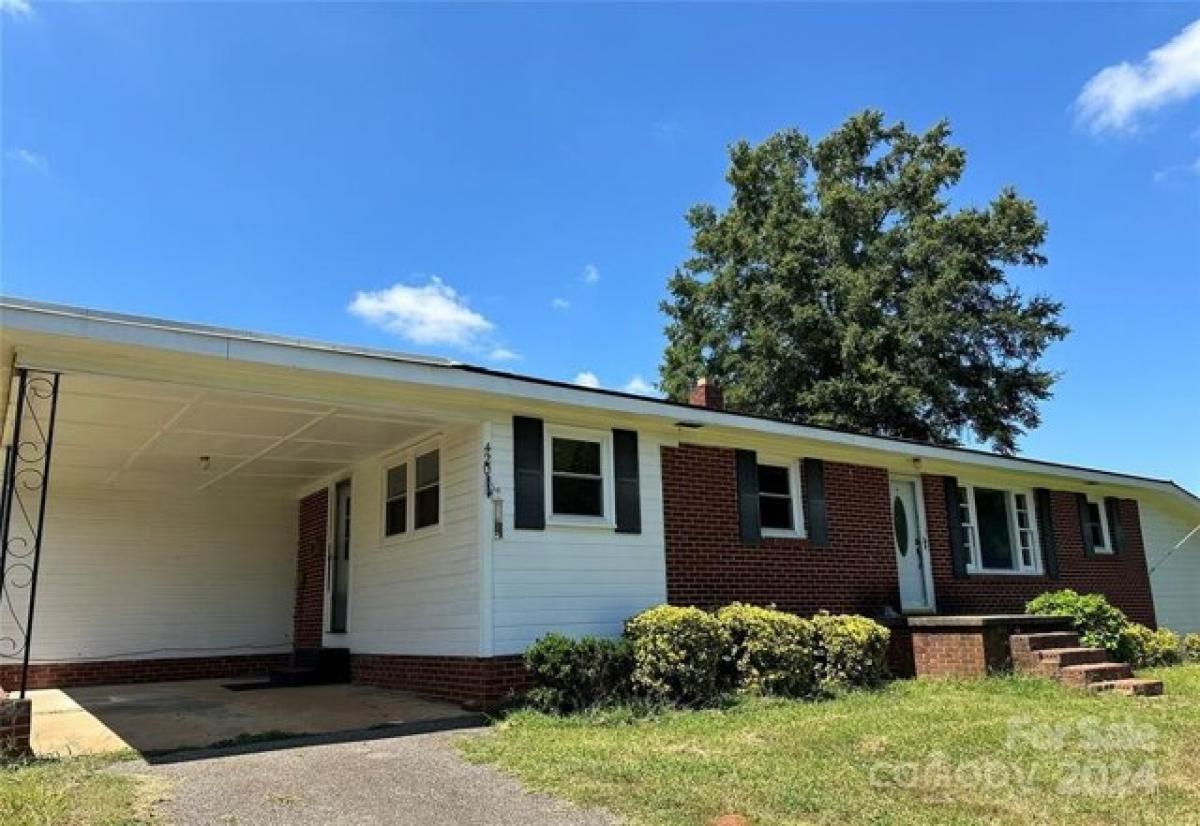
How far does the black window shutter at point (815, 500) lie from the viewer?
12.2 metres

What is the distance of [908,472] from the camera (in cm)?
1383

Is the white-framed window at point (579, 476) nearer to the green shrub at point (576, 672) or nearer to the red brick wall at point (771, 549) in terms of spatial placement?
the red brick wall at point (771, 549)

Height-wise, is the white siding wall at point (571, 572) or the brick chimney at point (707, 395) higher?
the brick chimney at point (707, 395)

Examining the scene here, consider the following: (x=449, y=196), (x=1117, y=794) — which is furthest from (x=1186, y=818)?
(x=449, y=196)

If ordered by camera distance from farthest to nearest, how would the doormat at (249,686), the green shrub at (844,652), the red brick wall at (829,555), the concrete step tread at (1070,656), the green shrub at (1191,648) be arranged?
the green shrub at (1191,648) → the doormat at (249,686) → the red brick wall at (829,555) → the concrete step tread at (1070,656) → the green shrub at (844,652)

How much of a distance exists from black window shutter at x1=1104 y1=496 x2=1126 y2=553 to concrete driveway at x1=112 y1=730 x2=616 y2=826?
50.5 ft

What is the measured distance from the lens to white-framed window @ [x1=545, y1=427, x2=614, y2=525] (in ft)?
31.4

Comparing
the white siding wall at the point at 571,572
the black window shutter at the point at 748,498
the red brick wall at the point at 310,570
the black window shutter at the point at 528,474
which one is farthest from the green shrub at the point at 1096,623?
the red brick wall at the point at 310,570

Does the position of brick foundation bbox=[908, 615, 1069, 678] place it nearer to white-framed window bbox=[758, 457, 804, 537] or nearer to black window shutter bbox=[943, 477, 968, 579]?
white-framed window bbox=[758, 457, 804, 537]

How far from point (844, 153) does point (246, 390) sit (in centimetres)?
2639

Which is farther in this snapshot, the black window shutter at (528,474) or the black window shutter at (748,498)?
the black window shutter at (748,498)

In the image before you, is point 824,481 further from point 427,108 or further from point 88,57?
point 88,57

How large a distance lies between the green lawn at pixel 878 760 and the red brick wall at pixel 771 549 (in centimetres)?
212

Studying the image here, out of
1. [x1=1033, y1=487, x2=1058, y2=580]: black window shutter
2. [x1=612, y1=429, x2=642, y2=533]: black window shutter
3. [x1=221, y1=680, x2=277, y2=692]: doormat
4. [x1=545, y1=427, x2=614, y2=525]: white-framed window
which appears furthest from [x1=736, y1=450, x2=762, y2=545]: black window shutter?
[x1=1033, y1=487, x2=1058, y2=580]: black window shutter
